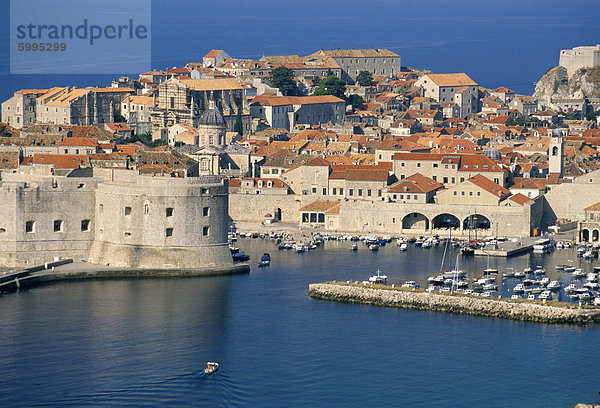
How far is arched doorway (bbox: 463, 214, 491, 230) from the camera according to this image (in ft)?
194

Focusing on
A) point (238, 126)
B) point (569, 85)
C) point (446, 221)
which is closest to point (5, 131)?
point (238, 126)

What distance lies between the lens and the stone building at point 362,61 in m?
109

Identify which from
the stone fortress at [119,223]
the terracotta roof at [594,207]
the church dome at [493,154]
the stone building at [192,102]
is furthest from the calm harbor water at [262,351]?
the stone building at [192,102]

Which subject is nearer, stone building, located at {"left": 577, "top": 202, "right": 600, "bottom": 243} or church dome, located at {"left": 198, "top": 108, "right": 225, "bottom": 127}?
stone building, located at {"left": 577, "top": 202, "right": 600, "bottom": 243}

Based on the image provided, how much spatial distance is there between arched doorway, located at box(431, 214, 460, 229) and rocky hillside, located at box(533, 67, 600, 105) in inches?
1793

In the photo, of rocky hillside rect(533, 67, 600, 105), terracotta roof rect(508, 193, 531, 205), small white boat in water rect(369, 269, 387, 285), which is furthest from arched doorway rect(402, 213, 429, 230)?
rocky hillside rect(533, 67, 600, 105)

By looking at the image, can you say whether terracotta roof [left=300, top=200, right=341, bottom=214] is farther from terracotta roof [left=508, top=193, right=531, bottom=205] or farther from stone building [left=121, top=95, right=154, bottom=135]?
stone building [left=121, top=95, right=154, bottom=135]

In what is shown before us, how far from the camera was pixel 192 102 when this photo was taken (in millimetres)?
83125

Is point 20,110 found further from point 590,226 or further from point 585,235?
point 590,226

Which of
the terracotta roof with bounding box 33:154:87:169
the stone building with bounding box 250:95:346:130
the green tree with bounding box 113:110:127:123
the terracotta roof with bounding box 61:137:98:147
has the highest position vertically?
the stone building with bounding box 250:95:346:130

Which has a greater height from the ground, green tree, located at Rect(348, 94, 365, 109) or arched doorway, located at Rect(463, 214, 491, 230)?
green tree, located at Rect(348, 94, 365, 109)

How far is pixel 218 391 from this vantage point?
35.5 metres

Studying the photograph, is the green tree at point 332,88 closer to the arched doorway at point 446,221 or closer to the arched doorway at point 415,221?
the arched doorway at point 446,221

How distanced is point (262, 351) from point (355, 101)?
2295 inches
